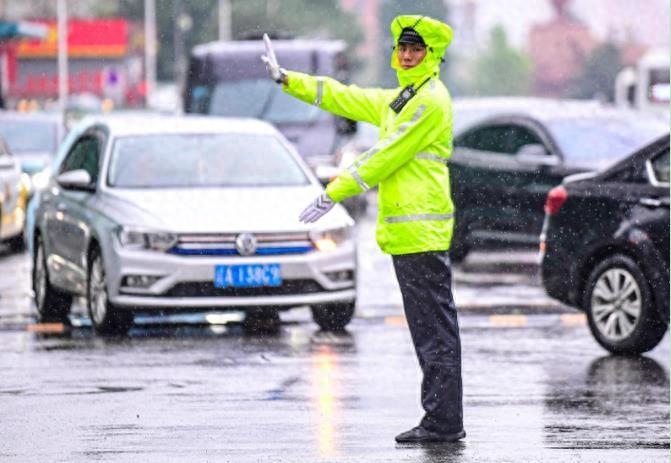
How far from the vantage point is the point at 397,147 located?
330 inches

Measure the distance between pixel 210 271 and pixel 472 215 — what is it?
24.1ft

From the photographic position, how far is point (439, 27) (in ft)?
27.6

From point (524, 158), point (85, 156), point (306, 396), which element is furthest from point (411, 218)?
point (524, 158)

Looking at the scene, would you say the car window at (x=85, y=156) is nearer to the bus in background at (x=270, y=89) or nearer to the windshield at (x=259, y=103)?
the bus in background at (x=270, y=89)

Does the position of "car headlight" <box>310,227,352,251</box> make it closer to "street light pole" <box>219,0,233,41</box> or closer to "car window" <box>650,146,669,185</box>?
"car window" <box>650,146,669,185</box>

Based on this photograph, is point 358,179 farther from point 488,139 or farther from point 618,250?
point 488,139

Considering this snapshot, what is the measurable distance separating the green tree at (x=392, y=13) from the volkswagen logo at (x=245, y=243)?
130159mm

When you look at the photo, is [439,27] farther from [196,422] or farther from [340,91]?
[196,422]

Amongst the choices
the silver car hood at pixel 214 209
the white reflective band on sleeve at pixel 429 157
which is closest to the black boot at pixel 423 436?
the white reflective band on sleeve at pixel 429 157

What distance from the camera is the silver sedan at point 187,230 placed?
12758mm

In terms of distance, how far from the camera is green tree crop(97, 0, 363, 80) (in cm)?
10744

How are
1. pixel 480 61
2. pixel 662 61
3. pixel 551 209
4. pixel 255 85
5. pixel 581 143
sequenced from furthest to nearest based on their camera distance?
1. pixel 480 61
2. pixel 662 61
3. pixel 255 85
4. pixel 581 143
5. pixel 551 209

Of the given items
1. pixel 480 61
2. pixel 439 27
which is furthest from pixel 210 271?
pixel 480 61

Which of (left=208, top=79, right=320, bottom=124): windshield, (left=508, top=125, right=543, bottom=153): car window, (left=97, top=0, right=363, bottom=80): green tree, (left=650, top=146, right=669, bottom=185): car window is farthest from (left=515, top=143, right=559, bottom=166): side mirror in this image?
(left=97, top=0, right=363, bottom=80): green tree
